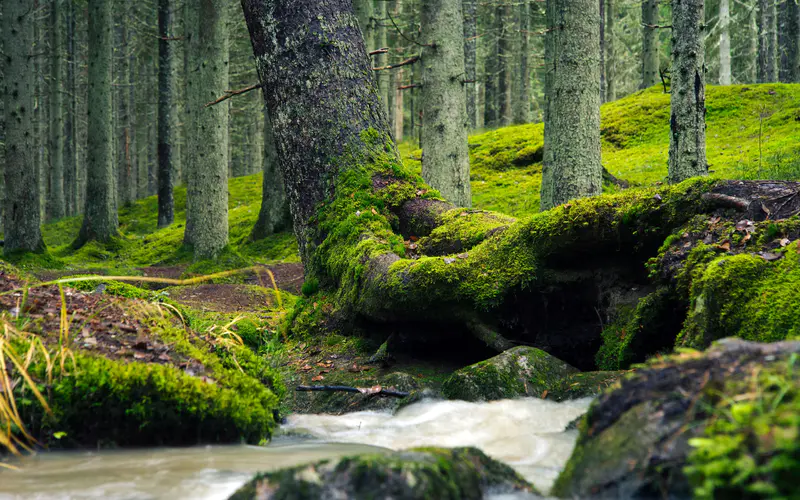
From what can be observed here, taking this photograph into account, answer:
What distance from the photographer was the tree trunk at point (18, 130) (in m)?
14.1

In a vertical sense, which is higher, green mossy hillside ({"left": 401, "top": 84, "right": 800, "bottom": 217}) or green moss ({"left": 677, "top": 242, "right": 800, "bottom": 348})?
green mossy hillside ({"left": 401, "top": 84, "right": 800, "bottom": 217})

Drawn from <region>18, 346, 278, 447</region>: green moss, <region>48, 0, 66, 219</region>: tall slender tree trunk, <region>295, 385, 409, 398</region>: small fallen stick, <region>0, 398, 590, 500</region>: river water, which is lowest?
<region>295, 385, 409, 398</region>: small fallen stick

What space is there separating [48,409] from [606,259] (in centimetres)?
381

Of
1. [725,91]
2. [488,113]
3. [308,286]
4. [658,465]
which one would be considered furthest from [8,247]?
[488,113]

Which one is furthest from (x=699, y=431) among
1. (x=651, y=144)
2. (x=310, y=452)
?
(x=651, y=144)

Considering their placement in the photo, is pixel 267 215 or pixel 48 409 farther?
pixel 267 215

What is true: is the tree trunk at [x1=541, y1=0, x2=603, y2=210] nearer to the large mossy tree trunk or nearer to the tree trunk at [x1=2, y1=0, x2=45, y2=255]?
the large mossy tree trunk

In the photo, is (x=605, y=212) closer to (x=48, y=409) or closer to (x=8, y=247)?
(x=48, y=409)

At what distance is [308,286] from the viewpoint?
19.5 ft

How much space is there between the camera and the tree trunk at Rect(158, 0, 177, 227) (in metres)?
21.2

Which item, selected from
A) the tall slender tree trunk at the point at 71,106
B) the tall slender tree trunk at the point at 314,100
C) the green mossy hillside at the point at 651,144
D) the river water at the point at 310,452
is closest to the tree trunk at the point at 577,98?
the tall slender tree trunk at the point at 314,100

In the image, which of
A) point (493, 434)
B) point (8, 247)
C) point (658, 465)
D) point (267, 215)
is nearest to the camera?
point (658, 465)

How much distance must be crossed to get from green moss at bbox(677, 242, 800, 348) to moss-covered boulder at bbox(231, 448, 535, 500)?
194 centimetres

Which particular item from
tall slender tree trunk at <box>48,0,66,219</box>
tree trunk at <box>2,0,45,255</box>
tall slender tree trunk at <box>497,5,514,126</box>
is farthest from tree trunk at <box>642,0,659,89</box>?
tall slender tree trunk at <box>48,0,66,219</box>
